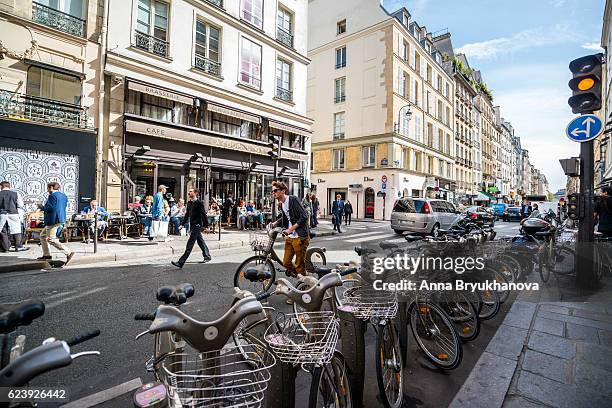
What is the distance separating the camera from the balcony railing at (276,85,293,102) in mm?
18906

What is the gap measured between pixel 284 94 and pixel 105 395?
18647 mm

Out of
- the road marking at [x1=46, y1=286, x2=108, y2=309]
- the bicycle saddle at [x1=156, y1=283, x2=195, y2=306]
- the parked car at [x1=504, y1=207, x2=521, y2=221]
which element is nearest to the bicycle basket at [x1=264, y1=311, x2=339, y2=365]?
the bicycle saddle at [x1=156, y1=283, x2=195, y2=306]

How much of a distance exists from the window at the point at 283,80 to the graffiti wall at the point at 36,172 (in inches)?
454

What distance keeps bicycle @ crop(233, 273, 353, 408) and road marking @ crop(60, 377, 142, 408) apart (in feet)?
4.36

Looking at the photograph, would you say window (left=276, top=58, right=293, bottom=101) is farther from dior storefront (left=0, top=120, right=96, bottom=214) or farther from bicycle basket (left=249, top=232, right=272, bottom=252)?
bicycle basket (left=249, top=232, right=272, bottom=252)

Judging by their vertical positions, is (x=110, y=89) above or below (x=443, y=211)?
above

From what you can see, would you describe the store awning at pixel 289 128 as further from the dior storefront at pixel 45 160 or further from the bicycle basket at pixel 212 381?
the bicycle basket at pixel 212 381

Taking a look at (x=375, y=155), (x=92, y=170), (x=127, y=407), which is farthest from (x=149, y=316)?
(x=375, y=155)

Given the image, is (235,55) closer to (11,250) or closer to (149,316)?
(11,250)

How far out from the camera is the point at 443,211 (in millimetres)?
14945

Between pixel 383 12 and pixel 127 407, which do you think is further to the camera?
pixel 383 12

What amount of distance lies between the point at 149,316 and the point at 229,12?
17819 millimetres

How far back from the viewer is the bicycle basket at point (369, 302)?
2.35 metres

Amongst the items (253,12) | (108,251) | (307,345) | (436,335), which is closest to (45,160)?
(108,251)
